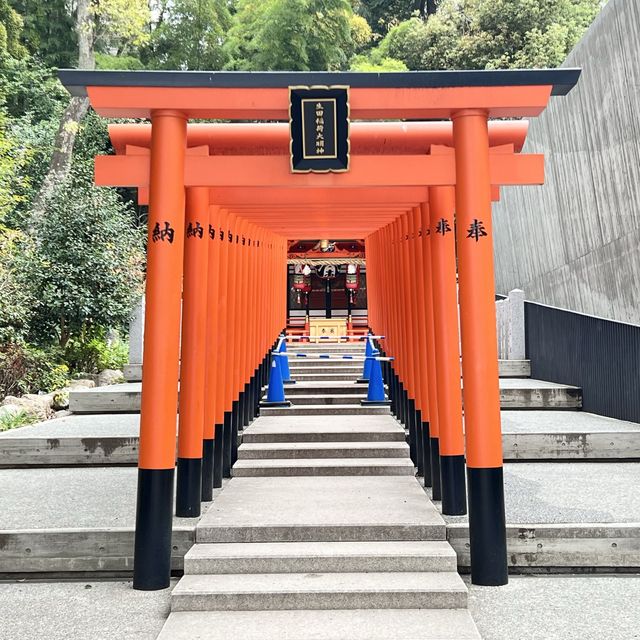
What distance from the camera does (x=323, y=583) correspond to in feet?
14.5

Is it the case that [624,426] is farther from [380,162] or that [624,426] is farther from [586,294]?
[380,162]

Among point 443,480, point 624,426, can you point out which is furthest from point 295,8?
point 443,480

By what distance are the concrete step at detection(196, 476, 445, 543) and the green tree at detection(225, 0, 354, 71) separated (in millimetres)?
19164

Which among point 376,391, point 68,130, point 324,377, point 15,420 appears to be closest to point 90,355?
point 15,420

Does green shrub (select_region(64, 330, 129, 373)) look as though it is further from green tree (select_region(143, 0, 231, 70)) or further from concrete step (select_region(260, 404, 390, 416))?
green tree (select_region(143, 0, 231, 70))

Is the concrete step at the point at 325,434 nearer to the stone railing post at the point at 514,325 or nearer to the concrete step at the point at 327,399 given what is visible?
the concrete step at the point at 327,399

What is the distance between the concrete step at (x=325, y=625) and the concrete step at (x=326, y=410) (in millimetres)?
5145

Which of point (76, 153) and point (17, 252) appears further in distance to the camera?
point (76, 153)

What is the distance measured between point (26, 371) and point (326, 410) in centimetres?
617

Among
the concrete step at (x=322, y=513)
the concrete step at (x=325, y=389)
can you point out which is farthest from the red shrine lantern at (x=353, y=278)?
the concrete step at (x=322, y=513)

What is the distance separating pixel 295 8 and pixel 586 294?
1649 cm

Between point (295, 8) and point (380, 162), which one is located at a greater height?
point (295, 8)

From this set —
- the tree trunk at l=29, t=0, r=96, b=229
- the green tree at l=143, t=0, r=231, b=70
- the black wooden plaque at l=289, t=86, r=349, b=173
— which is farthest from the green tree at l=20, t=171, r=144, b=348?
the green tree at l=143, t=0, r=231, b=70

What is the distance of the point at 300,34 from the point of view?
74.5 feet
